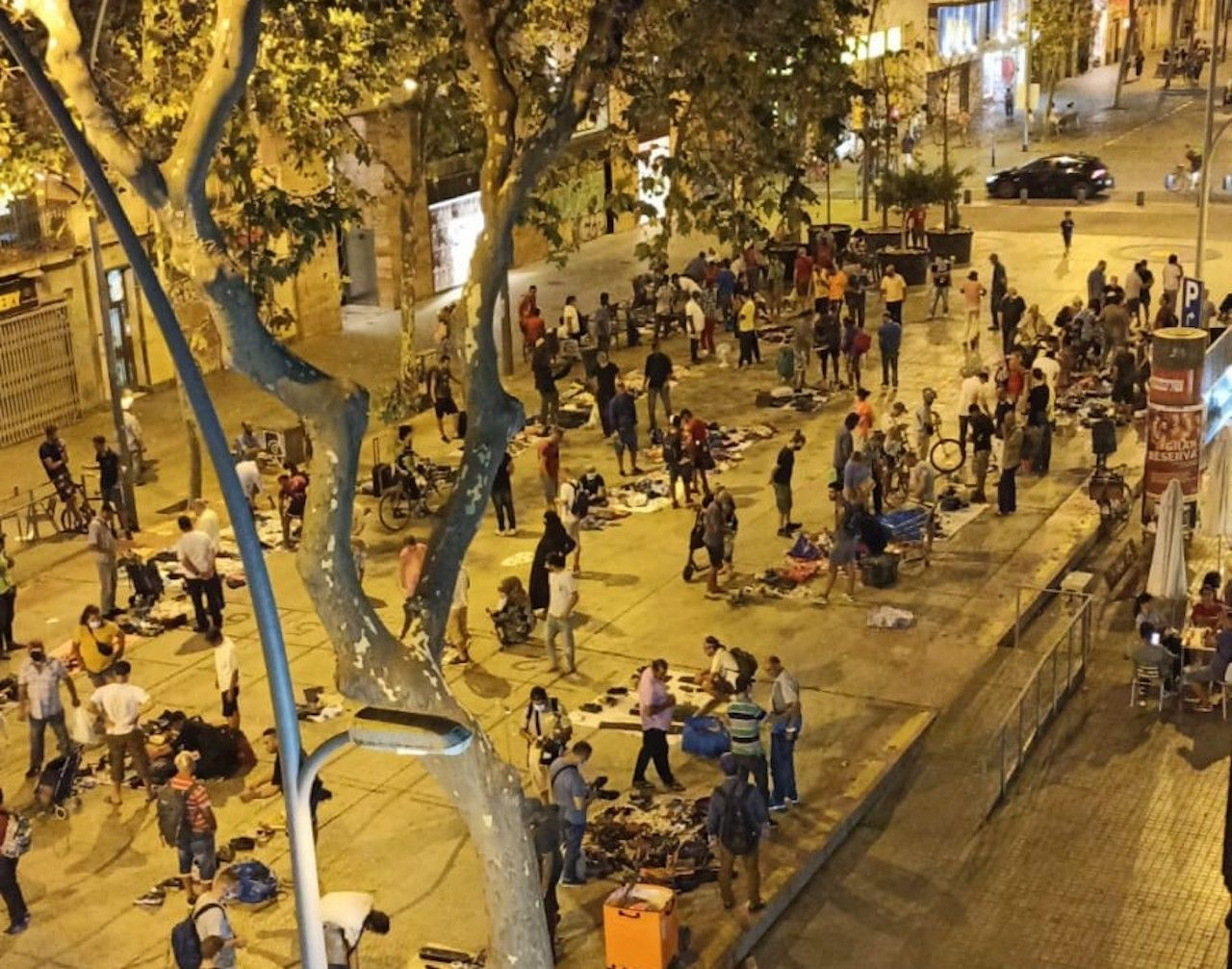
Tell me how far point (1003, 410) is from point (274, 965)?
13827 millimetres

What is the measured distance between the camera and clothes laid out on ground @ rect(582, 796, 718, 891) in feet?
48.5

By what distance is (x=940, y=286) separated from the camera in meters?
34.9

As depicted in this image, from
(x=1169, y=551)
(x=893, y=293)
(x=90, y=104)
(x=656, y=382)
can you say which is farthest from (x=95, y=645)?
(x=893, y=293)

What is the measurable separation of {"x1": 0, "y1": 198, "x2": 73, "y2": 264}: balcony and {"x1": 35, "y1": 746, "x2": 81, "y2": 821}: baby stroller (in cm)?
1358

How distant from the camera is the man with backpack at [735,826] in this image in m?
13.8

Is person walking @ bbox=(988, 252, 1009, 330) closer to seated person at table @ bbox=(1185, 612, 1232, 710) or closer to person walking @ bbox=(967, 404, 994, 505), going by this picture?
person walking @ bbox=(967, 404, 994, 505)

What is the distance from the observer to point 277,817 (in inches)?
633

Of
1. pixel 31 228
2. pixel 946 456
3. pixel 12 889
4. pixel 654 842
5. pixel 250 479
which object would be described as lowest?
pixel 654 842

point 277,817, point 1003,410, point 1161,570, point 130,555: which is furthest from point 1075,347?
point 277,817

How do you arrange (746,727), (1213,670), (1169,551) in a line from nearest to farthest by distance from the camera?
(746,727) → (1213,670) → (1169,551)

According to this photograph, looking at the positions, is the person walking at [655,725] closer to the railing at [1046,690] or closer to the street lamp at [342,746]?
the railing at [1046,690]

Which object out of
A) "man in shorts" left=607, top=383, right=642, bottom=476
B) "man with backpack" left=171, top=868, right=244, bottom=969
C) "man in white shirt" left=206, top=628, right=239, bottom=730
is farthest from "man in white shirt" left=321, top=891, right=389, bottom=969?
"man in shorts" left=607, top=383, right=642, bottom=476

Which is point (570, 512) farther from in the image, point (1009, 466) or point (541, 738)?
point (541, 738)

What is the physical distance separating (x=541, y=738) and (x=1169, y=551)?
7.52m
